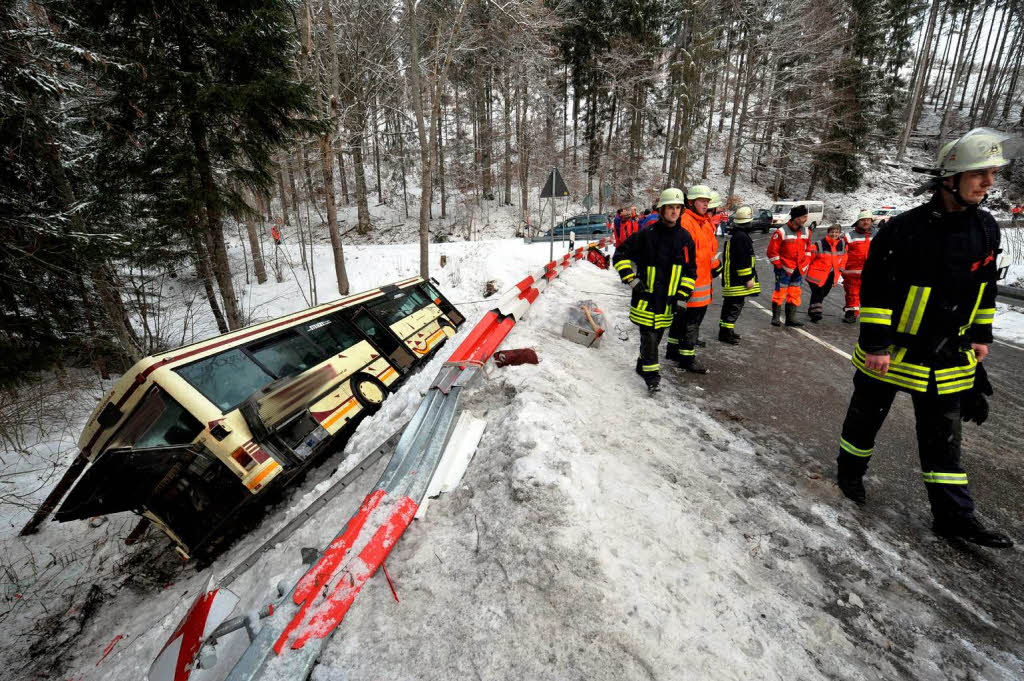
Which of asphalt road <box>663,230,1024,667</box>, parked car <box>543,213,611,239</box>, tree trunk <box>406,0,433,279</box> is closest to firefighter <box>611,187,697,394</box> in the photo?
asphalt road <box>663,230,1024,667</box>

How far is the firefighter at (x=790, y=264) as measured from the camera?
6.65m

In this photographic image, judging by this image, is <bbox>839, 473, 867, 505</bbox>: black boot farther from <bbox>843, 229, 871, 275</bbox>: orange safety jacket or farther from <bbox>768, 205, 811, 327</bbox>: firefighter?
<bbox>843, 229, 871, 275</bbox>: orange safety jacket

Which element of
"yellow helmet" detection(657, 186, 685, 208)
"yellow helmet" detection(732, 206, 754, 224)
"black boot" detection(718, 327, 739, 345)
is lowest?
"black boot" detection(718, 327, 739, 345)

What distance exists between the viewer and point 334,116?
10.9m

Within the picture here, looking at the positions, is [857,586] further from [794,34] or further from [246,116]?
[794,34]

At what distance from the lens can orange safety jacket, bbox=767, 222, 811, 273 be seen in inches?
261

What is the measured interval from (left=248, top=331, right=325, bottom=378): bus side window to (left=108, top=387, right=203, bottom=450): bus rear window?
34.1 inches

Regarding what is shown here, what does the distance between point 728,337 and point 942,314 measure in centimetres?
378

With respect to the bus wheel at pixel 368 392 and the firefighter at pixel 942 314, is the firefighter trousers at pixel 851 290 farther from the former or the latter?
the bus wheel at pixel 368 392

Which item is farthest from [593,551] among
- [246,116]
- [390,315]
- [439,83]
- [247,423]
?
[439,83]

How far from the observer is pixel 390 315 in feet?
19.5

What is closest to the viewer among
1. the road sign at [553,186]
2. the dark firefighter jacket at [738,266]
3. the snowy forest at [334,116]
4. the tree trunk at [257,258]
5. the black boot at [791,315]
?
the dark firefighter jacket at [738,266]

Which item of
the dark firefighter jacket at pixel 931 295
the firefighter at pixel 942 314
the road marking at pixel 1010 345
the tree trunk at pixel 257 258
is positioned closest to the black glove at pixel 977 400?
the firefighter at pixel 942 314

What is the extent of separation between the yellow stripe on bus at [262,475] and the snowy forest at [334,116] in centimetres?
418
